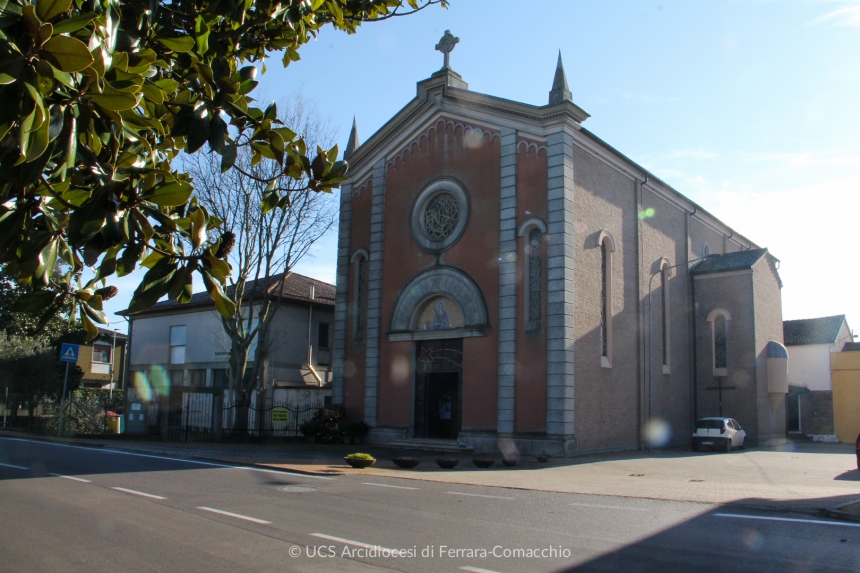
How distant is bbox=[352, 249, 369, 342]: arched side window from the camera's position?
26.9 m

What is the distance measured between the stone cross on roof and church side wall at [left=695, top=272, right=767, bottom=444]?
15.4 meters

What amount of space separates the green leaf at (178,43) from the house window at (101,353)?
183 feet

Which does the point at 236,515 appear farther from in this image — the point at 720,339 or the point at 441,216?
the point at 720,339

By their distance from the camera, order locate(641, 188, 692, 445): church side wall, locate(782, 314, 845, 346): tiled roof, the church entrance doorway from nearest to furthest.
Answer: the church entrance doorway
locate(641, 188, 692, 445): church side wall
locate(782, 314, 845, 346): tiled roof

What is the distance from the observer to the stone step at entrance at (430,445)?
73.2 ft

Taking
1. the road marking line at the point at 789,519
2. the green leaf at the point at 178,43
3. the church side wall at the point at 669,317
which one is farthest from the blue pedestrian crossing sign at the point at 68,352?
the green leaf at the point at 178,43

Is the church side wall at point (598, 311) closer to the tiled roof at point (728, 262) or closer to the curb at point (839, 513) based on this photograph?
the tiled roof at point (728, 262)

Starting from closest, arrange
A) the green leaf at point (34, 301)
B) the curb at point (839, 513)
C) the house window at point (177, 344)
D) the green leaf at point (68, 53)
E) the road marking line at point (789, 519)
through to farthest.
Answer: the green leaf at point (68, 53), the green leaf at point (34, 301), the road marking line at point (789, 519), the curb at point (839, 513), the house window at point (177, 344)

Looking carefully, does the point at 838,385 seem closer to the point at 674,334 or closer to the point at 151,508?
the point at 674,334

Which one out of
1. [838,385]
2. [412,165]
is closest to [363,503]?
[412,165]

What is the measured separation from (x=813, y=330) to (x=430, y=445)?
28.8 metres

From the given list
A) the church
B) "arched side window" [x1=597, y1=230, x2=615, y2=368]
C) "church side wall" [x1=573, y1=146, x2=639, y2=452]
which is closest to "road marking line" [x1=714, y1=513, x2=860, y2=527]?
the church

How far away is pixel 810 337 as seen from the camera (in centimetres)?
4025

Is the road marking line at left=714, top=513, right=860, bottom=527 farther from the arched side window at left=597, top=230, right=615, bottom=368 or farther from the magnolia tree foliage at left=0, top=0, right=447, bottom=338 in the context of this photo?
the arched side window at left=597, top=230, right=615, bottom=368
